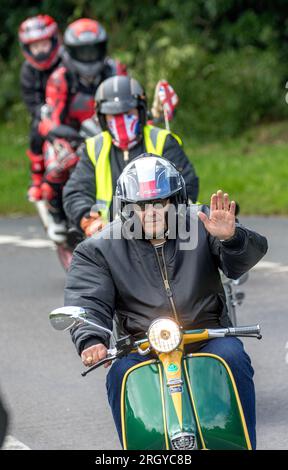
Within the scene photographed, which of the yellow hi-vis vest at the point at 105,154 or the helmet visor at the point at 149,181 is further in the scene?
the yellow hi-vis vest at the point at 105,154

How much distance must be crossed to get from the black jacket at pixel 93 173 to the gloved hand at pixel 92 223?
0.49m

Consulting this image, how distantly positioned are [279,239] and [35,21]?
323cm

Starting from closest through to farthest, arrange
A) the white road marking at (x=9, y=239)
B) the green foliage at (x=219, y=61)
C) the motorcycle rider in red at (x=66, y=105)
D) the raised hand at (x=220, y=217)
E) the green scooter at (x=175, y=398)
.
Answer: the green scooter at (x=175, y=398)
the raised hand at (x=220, y=217)
the motorcycle rider in red at (x=66, y=105)
the white road marking at (x=9, y=239)
the green foliage at (x=219, y=61)

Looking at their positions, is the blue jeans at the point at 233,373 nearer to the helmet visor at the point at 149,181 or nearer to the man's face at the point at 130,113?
the helmet visor at the point at 149,181

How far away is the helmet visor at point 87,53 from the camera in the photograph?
14.0 meters

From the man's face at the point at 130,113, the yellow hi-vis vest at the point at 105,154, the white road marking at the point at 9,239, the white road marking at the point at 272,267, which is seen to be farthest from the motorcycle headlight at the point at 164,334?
the white road marking at the point at 9,239

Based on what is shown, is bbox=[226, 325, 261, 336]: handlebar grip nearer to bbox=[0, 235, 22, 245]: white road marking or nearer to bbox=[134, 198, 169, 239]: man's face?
bbox=[134, 198, 169, 239]: man's face

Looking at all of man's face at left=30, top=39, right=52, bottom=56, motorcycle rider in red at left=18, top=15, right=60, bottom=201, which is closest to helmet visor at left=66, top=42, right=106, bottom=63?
motorcycle rider in red at left=18, top=15, right=60, bottom=201

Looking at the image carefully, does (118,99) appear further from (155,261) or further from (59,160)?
(155,261)

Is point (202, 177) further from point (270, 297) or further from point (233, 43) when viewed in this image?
point (270, 297)

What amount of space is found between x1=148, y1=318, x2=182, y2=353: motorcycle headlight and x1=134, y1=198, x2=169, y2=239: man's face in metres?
0.69

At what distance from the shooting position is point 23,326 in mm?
12109

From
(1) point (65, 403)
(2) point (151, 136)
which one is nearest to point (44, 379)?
(1) point (65, 403)

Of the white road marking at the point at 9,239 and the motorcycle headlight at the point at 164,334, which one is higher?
the white road marking at the point at 9,239
